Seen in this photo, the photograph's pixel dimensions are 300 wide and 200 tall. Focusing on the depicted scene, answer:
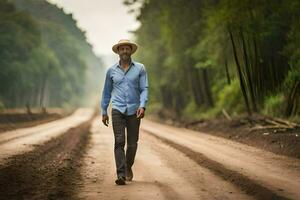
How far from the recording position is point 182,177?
8.95m

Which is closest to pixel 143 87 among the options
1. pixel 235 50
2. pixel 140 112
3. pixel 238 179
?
pixel 140 112

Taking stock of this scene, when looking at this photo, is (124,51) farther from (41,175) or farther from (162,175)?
(41,175)

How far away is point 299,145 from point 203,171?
5.17m

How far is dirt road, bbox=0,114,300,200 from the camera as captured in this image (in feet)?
24.0

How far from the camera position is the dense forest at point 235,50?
21.3 meters

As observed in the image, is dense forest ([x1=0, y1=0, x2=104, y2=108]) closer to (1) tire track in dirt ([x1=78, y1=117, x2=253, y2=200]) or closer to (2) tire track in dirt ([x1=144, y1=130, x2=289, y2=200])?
(1) tire track in dirt ([x1=78, y1=117, x2=253, y2=200])

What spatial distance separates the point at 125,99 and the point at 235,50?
14.7 metres

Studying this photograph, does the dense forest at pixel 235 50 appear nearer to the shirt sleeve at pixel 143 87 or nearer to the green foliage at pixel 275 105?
the green foliage at pixel 275 105

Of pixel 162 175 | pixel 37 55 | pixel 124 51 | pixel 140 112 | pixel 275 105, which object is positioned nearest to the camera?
pixel 140 112

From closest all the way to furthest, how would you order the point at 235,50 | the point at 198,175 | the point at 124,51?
the point at 124,51
the point at 198,175
the point at 235,50

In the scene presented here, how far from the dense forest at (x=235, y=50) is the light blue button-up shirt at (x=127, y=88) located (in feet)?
38.7

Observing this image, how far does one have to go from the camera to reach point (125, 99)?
865 centimetres

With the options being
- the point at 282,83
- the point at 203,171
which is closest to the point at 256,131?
Result: the point at 282,83

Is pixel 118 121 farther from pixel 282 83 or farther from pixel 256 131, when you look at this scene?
pixel 282 83
